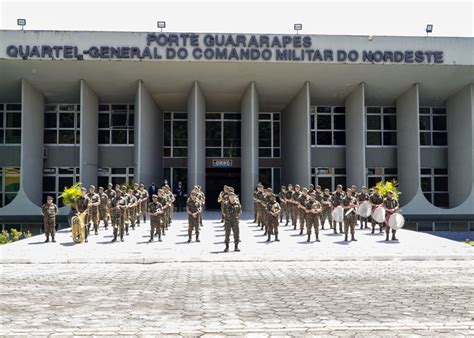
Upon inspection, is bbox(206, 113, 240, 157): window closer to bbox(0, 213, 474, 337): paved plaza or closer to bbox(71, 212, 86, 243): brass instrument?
bbox(71, 212, 86, 243): brass instrument

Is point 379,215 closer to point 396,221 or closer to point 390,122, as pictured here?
point 396,221

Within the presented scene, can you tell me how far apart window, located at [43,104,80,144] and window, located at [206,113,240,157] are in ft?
30.0

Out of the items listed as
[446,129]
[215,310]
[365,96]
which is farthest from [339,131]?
[215,310]

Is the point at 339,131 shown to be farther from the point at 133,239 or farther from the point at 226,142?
the point at 133,239

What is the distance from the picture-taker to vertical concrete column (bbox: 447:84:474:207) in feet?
105

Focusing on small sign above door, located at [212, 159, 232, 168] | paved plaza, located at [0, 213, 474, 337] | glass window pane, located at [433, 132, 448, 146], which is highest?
glass window pane, located at [433, 132, 448, 146]

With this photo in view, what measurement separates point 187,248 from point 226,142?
2276 cm

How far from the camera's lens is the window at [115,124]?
3494 cm

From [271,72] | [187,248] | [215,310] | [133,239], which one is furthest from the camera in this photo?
[271,72]

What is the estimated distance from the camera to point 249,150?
31.3 metres

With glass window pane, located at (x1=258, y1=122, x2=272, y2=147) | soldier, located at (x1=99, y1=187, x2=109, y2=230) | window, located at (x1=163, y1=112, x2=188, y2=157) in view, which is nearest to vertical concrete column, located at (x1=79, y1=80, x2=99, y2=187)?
window, located at (x1=163, y1=112, x2=188, y2=157)

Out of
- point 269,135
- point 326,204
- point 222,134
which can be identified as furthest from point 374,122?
point 326,204

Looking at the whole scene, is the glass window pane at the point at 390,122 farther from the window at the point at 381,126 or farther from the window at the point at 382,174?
the window at the point at 382,174

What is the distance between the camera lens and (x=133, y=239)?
1720cm
